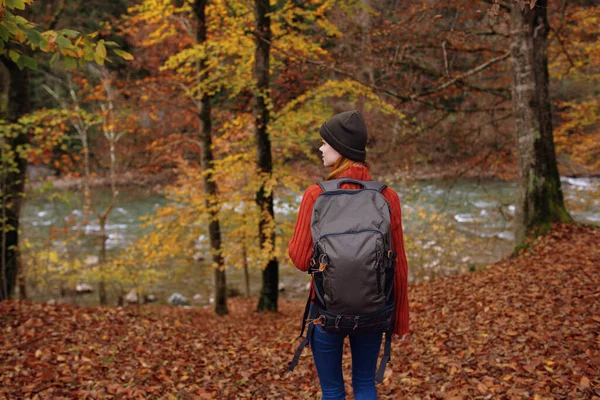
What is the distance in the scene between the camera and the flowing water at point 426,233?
49.6 feet

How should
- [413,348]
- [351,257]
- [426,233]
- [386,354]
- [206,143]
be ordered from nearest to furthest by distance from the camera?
1. [351,257]
2. [386,354]
3. [413,348]
4. [206,143]
5. [426,233]

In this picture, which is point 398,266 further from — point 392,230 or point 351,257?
point 351,257

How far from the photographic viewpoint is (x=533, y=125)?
7879 mm

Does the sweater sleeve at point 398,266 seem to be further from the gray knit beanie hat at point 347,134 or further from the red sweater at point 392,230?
the gray knit beanie hat at point 347,134

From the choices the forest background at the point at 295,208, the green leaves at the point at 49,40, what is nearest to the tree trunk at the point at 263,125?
the forest background at the point at 295,208

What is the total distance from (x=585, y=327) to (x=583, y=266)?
2206 millimetres

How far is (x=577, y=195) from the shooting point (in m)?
19.1

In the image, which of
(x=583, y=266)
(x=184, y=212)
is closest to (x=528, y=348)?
(x=583, y=266)

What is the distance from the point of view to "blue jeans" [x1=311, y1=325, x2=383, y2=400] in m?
2.52

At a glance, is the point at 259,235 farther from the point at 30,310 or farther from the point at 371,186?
the point at 371,186

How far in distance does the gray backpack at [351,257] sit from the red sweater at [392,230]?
5cm

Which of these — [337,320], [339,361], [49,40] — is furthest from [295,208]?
[337,320]

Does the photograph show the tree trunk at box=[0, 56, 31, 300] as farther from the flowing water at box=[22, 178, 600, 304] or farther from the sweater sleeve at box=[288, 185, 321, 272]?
the sweater sleeve at box=[288, 185, 321, 272]

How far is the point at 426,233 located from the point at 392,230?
1524 centimetres
